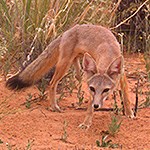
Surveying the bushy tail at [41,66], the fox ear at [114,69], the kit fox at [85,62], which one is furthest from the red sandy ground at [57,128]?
the fox ear at [114,69]

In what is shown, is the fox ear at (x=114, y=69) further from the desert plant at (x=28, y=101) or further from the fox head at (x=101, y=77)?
the desert plant at (x=28, y=101)

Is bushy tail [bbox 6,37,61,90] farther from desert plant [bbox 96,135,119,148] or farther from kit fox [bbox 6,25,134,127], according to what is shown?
desert plant [bbox 96,135,119,148]

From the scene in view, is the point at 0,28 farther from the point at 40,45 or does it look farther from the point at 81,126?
the point at 81,126

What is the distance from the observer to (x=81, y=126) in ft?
15.9

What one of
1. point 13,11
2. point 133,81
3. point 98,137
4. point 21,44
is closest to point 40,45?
point 21,44

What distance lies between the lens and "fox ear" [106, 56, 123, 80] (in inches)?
188

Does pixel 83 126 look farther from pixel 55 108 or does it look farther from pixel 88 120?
pixel 55 108

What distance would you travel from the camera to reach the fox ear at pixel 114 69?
→ 4783 millimetres

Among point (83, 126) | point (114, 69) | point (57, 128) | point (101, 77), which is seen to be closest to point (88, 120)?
point (83, 126)

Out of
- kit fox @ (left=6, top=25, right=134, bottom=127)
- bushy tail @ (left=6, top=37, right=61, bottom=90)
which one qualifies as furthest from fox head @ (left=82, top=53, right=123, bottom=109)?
bushy tail @ (left=6, top=37, right=61, bottom=90)

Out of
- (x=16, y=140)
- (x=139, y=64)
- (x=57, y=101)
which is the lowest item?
(x=139, y=64)

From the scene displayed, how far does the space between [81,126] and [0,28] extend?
2058mm

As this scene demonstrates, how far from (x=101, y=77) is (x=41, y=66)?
102 centimetres

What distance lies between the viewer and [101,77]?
4.80 meters
